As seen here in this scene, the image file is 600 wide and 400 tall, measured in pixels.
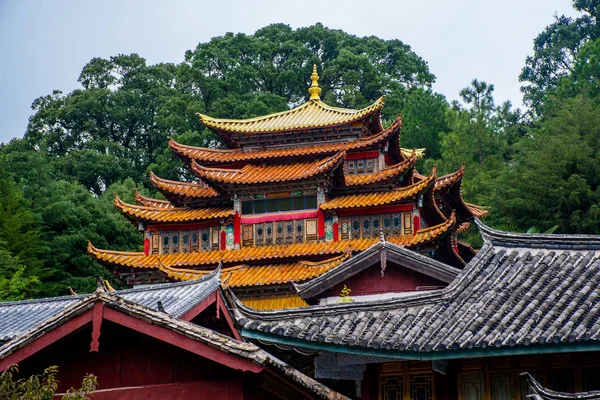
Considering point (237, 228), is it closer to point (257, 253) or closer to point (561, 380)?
point (257, 253)

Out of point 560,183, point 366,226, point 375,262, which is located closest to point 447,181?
point 366,226

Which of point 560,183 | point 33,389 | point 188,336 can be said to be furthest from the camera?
point 560,183

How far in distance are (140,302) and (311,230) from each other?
2178 cm

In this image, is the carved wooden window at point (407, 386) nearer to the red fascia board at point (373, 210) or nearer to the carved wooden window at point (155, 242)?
the red fascia board at point (373, 210)

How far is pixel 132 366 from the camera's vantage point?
17.5m

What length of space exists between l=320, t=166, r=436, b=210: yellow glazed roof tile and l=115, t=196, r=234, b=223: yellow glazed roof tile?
418 centimetres

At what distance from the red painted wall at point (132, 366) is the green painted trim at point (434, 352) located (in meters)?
2.09

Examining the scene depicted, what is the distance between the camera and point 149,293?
23.1 metres

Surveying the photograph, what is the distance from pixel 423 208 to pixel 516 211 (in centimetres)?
934

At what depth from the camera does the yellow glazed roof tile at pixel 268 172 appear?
43000 mm

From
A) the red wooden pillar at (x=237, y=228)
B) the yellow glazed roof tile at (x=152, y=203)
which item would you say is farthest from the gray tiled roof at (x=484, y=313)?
the yellow glazed roof tile at (x=152, y=203)

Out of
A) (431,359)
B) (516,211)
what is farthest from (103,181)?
(431,359)

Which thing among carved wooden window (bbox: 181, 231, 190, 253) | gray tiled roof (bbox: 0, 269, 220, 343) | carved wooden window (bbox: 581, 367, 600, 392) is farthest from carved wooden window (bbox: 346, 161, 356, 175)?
carved wooden window (bbox: 581, 367, 600, 392)

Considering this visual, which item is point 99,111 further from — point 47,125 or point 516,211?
point 516,211
